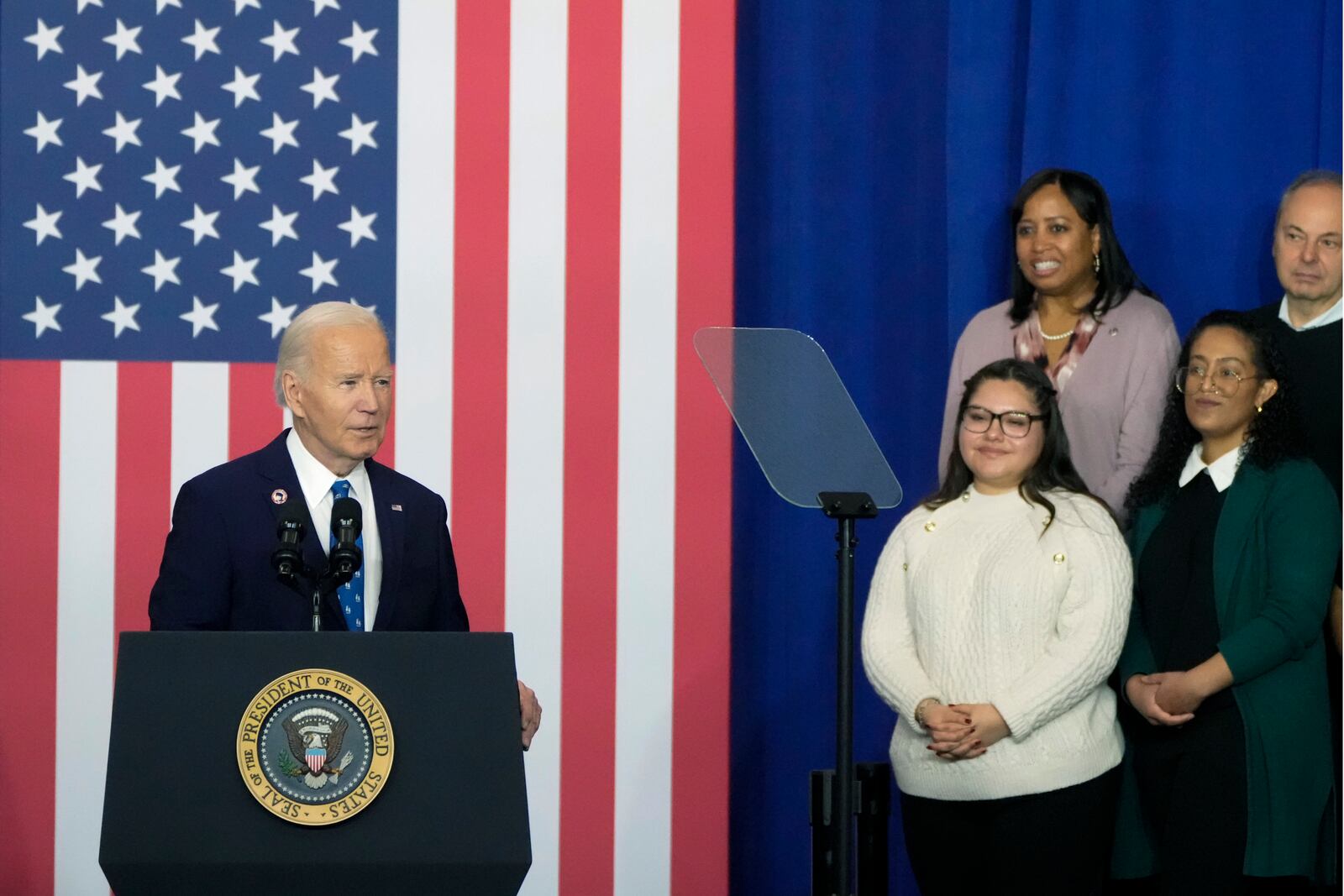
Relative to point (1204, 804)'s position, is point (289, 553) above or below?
above

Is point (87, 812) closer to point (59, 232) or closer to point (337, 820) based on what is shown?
point (59, 232)

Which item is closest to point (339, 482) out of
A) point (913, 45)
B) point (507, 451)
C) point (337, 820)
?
point (337, 820)

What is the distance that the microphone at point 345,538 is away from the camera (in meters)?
2.09

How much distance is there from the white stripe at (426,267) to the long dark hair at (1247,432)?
1763mm

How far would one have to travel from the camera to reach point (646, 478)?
409cm

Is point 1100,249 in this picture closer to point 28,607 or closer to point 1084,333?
point 1084,333

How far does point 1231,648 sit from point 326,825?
67.0 inches

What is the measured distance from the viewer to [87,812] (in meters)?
4.00

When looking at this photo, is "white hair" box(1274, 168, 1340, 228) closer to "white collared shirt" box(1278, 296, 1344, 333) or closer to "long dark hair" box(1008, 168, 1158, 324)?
"white collared shirt" box(1278, 296, 1344, 333)

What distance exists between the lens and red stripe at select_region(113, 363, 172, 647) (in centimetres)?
402

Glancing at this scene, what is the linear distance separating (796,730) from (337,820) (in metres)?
2.34

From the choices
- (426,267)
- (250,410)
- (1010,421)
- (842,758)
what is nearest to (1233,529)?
(1010,421)

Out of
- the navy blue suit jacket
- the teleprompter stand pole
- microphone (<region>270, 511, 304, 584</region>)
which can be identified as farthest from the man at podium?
the teleprompter stand pole

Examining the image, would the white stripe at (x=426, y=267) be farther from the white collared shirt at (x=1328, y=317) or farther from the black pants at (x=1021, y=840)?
the white collared shirt at (x=1328, y=317)
